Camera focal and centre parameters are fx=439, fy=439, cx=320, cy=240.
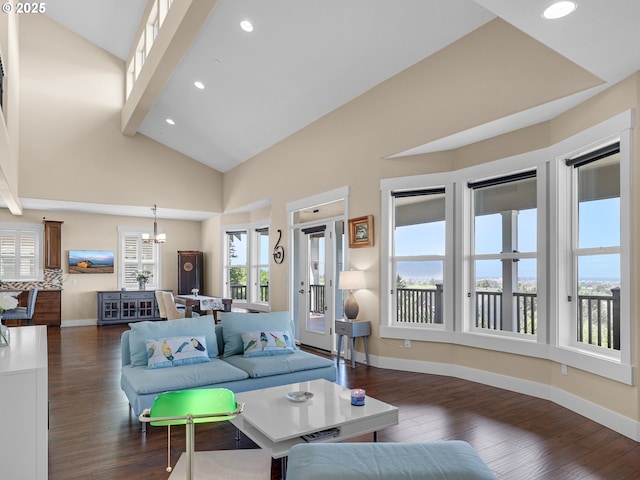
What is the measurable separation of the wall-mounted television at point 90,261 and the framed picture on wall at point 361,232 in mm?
6772

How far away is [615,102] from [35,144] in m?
9.03

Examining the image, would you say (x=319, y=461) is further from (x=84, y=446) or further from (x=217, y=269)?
(x=217, y=269)

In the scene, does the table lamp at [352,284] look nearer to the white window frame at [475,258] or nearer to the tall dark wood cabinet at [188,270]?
the white window frame at [475,258]

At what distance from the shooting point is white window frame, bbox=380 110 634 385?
358 cm

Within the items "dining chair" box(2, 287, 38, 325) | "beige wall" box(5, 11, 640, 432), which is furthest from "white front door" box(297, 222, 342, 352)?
"dining chair" box(2, 287, 38, 325)

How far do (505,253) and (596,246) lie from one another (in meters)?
1.03

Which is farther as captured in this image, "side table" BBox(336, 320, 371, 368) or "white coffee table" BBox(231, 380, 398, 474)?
"side table" BBox(336, 320, 371, 368)

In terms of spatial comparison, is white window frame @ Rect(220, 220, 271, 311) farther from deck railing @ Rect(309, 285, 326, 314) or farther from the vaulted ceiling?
deck railing @ Rect(309, 285, 326, 314)

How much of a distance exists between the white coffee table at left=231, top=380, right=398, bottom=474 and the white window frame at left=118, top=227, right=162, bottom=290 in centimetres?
819

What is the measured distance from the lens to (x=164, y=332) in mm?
Answer: 4141

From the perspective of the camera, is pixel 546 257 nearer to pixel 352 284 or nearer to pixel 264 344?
pixel 352 284

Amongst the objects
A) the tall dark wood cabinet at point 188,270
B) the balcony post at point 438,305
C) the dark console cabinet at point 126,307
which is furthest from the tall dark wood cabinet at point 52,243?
the balcony post at point 438,305

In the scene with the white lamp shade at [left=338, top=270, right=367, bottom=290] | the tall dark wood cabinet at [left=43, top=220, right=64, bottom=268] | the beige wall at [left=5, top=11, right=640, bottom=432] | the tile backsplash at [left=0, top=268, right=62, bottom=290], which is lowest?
the tile backsplash at [left=0, top=268, right=62, bottom=290]

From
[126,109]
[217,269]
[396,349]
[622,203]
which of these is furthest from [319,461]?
[217,269]
